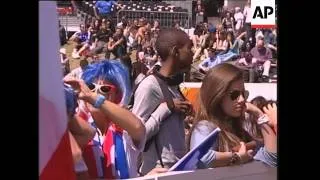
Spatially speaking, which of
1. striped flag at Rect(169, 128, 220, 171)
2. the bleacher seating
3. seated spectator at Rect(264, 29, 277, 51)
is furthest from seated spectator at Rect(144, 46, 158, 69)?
seated spectator at Rect(264, 29, 277, 51)

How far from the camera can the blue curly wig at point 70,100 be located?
13.6 feet

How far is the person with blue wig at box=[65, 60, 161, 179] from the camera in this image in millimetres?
4184

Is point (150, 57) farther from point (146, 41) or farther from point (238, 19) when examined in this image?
point (238, 19)

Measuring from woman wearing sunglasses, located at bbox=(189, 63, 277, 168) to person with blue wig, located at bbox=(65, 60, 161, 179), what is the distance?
0.48 m

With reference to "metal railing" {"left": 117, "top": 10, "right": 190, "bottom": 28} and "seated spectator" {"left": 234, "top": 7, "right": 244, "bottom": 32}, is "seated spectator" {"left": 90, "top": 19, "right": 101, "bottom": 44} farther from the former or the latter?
"seated spectator" {"left": 234, "top": 7, "right": 244, "bottom": 32}

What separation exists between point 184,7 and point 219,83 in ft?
2.10

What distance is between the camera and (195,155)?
4.41m

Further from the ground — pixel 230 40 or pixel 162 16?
pixel 162 16

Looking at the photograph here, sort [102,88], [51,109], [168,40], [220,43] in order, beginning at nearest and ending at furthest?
[51,109]
[102,88]
[168,40]
[220,43]

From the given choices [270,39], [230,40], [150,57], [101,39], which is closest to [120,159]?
[150,57]

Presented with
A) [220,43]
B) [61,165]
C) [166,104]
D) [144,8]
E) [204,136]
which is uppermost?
[144,8]

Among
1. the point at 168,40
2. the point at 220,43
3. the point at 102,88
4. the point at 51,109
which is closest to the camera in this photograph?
the point at 51,109

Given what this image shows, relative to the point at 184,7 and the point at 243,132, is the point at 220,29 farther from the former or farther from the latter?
the point at 243,132

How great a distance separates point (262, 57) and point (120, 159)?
132 cm
